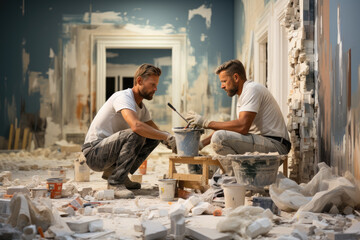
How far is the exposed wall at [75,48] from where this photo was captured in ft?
25.5

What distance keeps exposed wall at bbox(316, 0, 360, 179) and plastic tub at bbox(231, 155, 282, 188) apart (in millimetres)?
464

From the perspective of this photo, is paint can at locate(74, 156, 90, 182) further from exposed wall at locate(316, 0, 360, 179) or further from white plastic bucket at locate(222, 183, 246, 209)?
exposed wall at locate(316, 0, 360, 179)

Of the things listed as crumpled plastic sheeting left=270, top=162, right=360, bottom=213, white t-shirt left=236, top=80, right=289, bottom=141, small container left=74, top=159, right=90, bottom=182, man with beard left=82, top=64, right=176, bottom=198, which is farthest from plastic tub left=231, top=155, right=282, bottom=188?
small container left=74, top=159, right=90, bottom=182

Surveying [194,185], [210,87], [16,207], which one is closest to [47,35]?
[210,87]

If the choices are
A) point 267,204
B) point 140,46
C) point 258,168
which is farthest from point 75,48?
point 267,204

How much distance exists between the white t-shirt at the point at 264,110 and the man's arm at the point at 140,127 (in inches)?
28.8

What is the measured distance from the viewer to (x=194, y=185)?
3240 mm

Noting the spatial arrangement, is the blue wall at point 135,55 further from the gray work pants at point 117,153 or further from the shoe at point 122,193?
the shoe at point 122,193

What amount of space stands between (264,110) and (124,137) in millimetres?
1225

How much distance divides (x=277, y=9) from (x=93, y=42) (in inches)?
172

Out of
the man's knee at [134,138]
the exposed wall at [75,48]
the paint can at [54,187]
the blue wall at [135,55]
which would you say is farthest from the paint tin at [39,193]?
the blue wall at [135,55]

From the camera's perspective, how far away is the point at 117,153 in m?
3.29

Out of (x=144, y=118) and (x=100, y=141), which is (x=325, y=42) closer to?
(x=144, y=118)

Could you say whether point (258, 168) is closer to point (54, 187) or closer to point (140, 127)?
point (140, 127)
